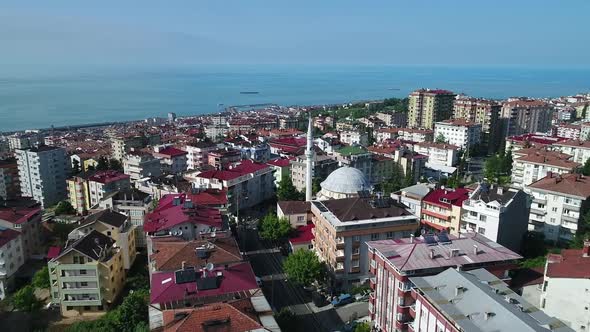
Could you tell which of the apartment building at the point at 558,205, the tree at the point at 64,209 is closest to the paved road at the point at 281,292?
the apartment building at the point at 558,205


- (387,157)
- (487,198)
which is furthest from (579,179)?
(387,157)

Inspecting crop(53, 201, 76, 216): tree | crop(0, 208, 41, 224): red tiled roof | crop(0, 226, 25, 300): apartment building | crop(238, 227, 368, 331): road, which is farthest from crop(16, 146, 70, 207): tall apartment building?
crop(238, 227, 368, 331): road

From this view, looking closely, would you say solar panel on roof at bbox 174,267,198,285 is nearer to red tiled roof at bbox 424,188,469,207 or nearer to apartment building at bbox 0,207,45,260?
apartment building at bbox 0,207,45,260

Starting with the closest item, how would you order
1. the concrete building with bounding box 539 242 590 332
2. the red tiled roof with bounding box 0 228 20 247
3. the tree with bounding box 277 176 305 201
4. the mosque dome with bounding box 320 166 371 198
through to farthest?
A: the concrete building with bounding box 539 242 590 332 < the red tiled roof with bounding box 0 228 20 247 < the mosque dome with bounding box 320 166 371 198 < the tree with bounding box 277 176 305 201

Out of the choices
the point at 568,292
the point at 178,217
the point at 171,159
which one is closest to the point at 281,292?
the point at 178,217

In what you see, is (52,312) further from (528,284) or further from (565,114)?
(565,114)

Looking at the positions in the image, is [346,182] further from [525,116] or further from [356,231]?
[525,116]
